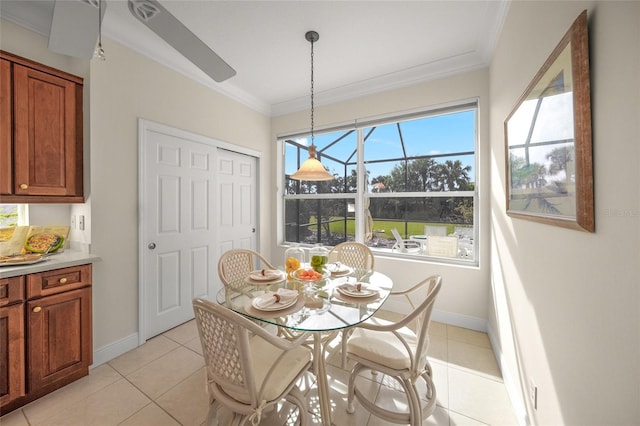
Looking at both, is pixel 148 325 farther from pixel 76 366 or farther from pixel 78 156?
pixel 78 156

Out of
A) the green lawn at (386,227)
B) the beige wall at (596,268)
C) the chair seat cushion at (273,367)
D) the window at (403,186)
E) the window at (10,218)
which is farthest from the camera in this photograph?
the green lawn at (386,227)

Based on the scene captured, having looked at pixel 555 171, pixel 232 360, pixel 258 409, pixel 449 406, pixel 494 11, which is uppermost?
pixel 494 11

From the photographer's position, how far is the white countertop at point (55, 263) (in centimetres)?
157

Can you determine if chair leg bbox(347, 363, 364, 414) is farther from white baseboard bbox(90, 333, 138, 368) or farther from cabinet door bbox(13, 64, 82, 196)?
cabinet door bbox(13, 64, 82, 196)

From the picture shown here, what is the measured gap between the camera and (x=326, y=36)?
86.4 inches

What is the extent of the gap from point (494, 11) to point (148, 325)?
4163 mm

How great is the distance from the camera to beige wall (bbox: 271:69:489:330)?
2.52m

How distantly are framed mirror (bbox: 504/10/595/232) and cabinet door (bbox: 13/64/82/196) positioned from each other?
312 centimetres

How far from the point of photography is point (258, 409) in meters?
1.06

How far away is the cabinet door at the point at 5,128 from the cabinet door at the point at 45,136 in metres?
0.03

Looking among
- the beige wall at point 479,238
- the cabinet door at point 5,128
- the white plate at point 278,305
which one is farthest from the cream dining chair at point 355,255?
the cabinet door at point 5,128


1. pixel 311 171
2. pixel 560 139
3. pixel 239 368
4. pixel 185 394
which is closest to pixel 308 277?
pixel 239 368

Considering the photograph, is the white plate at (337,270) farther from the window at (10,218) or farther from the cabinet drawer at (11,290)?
the window at (10,218)

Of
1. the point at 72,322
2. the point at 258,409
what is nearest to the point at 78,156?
the point at 72,322
